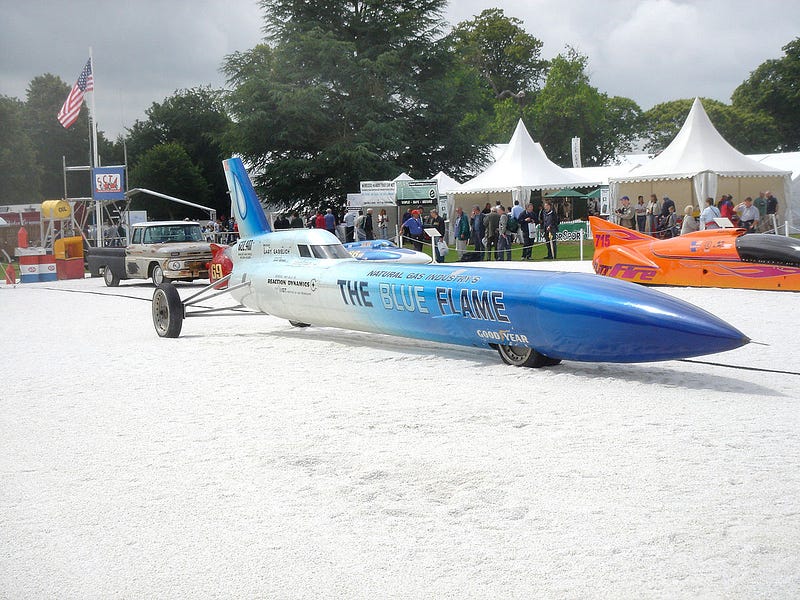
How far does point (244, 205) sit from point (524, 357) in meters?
6.50

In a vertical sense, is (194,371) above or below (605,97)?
below

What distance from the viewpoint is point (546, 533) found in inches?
183

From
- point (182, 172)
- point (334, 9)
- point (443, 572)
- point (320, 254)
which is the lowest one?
point (443, 572)

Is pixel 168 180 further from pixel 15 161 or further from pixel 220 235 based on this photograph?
pixel 220 235

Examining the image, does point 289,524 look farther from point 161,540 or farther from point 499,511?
point 499,511

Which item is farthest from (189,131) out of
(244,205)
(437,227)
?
(244,205)

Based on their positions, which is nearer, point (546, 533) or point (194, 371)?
point (546, 533)

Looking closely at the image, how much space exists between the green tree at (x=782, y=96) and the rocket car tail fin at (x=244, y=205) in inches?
3118

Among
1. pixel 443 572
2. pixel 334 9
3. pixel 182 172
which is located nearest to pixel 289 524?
pixel 443 572

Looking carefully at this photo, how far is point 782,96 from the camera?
276 feet

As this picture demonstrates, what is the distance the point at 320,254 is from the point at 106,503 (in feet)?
24.2

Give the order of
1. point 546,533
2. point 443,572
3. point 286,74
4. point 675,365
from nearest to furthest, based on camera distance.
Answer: point 443,572
point 546,533
point 675,365
point 286,74

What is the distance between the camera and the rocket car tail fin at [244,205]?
14.1 m

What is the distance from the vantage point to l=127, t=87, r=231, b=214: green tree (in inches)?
3093
